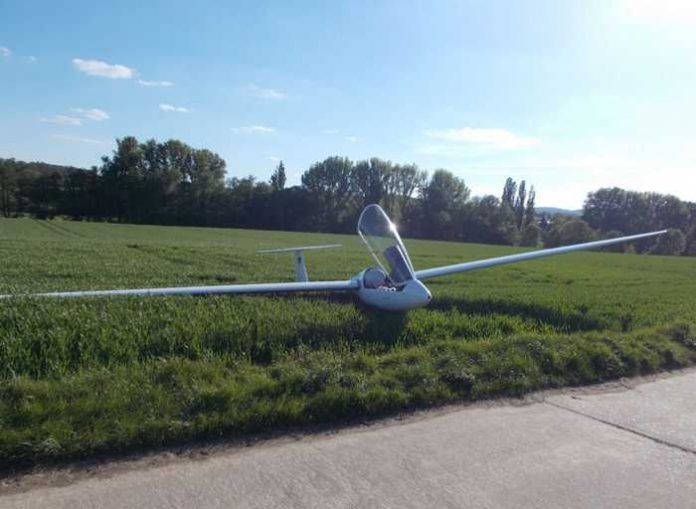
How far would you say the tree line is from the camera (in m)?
77.6

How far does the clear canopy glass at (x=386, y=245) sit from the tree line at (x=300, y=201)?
66299 mm

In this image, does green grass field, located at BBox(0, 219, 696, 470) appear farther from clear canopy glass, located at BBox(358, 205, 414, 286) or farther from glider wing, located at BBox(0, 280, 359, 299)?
clear canopy glass, located at BBox(358, 205, 414, 286)

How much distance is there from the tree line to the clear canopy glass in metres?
66.3

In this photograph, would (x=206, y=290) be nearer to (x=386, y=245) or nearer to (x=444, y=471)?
(x=386, y=245)

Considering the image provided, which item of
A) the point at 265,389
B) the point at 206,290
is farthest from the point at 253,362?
the point at 206,290

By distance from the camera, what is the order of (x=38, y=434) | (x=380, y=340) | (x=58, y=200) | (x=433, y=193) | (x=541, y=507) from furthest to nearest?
1. (x=433, y=193)
2. (x=58, y=200)
3. (x=380, y=340)
4. (x=38, y=434)
5. (x=541, y=507)

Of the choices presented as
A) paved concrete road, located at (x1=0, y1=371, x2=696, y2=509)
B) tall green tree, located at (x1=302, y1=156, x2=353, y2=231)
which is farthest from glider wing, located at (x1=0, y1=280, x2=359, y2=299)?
tall green tree, located at (x1=302, y1=156, x2=353, y2=231)

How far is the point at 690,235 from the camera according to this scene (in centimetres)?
8162

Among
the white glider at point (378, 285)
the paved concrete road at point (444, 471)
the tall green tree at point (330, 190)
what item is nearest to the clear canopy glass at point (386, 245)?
the white glider at point (378, 285)

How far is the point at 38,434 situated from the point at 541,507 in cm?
332

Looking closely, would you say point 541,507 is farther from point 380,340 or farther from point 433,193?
point 433,193

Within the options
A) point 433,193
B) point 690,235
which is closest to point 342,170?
point 433,193

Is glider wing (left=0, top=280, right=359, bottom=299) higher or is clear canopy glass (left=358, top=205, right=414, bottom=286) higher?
clear canopy glass (left=358, top=205, right=414, bottom=286)

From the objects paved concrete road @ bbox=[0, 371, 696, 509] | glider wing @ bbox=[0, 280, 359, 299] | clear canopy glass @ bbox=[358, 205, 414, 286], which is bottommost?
paved concrete road @ bbox=[0, 371, 696, 509]
